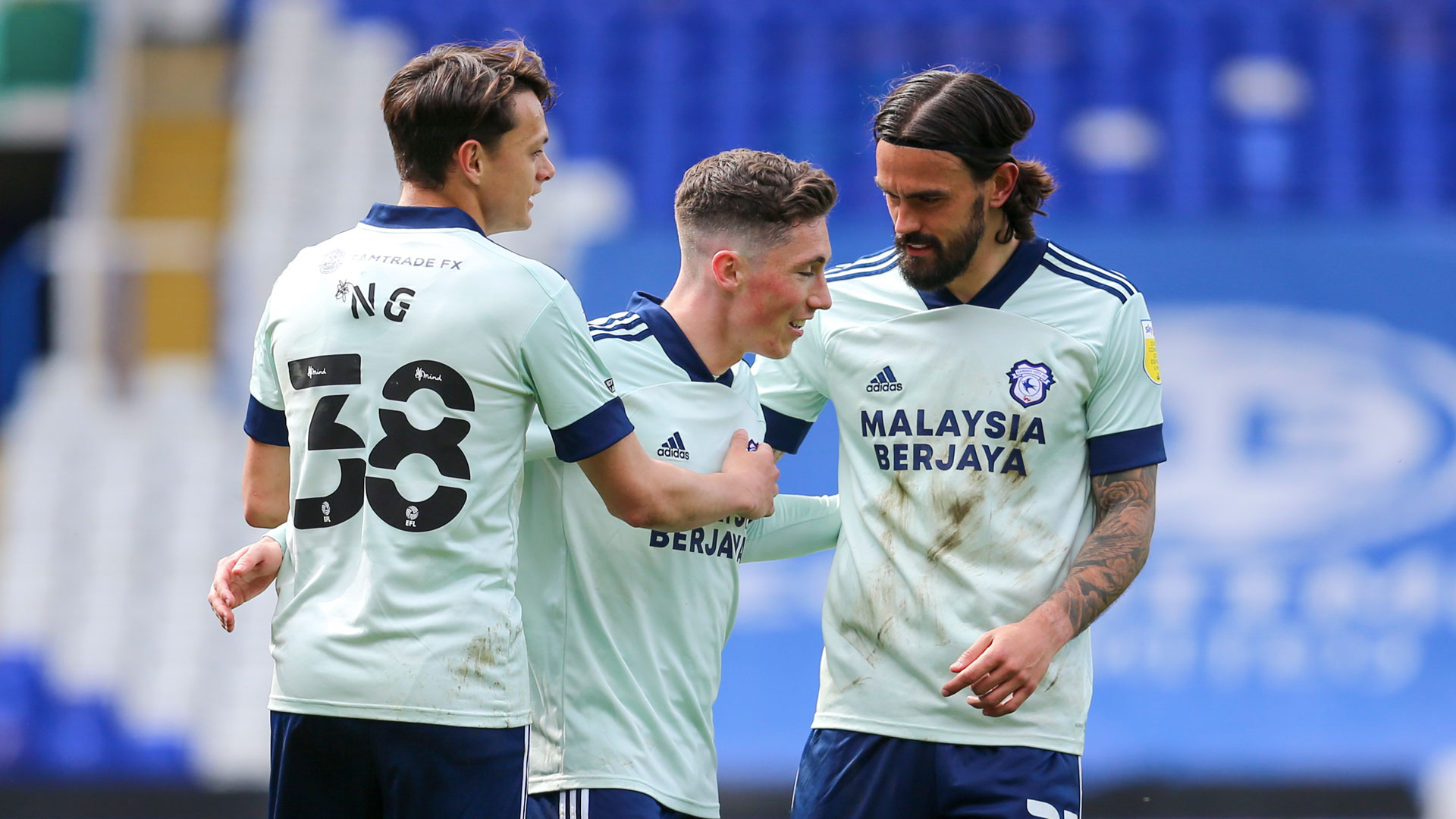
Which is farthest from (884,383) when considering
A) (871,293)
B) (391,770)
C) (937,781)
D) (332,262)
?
(391,770)

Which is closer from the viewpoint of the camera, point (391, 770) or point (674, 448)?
point (391, 770)

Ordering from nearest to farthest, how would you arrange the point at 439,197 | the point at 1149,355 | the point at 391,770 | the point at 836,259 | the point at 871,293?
1. the point at 391,770
2. the point at 439,197
3. the point at 1149,355
4. the point at 871,293
5. the point at 836,259

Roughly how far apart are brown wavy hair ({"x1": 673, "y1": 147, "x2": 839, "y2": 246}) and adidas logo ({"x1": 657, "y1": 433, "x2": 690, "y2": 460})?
1.40 feet

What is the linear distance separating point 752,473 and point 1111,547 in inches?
28.7

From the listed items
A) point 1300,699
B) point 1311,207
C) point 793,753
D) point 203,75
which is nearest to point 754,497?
point 793,753

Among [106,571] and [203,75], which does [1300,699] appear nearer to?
[106,571]

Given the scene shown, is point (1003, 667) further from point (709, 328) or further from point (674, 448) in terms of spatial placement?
point (709, 328)

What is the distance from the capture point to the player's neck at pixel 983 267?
3.13 metres

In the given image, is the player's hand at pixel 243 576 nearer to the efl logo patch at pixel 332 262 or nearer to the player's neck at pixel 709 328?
the efl logo patch at pixel 332 262

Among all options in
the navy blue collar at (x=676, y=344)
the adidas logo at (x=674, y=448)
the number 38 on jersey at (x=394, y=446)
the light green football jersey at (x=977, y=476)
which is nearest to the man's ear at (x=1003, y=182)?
the light green football jersey at (x=977, y=476)

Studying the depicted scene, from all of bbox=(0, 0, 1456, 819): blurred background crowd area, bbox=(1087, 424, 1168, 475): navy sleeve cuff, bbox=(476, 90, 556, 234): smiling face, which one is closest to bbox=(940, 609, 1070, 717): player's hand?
bbox=(1087, 424, 1168, 475): navy sleeve cuff

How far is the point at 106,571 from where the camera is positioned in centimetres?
859

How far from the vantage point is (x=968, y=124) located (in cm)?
308

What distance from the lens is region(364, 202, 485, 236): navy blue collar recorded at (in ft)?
8.41
